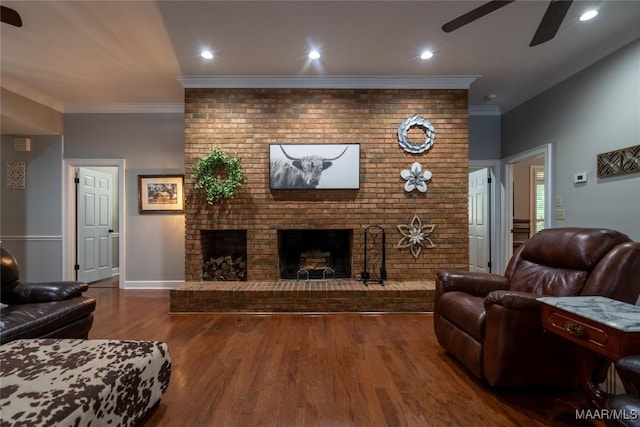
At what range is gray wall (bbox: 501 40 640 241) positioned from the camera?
2.70 m

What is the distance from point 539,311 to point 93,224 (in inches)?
239

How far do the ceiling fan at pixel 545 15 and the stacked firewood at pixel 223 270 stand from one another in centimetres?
337

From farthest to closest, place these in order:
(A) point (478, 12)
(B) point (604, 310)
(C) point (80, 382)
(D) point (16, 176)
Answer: (D) point (16, 176) < (A) point (478, 12) < (B) point (604, 310) < (C) point (80, 382)

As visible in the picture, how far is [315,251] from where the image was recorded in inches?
163

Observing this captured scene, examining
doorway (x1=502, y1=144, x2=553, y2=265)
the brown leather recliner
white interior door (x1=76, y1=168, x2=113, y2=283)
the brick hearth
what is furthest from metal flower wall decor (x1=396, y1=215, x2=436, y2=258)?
white interior door (x1=76, y1=168, x2=113, y2=283)

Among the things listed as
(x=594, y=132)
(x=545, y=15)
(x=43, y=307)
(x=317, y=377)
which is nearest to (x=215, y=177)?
(x=43, y=307)

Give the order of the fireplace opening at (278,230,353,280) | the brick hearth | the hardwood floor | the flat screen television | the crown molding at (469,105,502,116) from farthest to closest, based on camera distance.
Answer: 1. the crown molding at (469,105,502,116)
2. the fireplace opening at (278,230,353,280)
3. the flat screen television
4. the brick hearth
5. the hardwood floor

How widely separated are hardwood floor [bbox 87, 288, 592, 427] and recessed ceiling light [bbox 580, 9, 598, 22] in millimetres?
2942

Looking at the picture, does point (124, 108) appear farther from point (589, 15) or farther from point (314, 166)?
point (589, 15)

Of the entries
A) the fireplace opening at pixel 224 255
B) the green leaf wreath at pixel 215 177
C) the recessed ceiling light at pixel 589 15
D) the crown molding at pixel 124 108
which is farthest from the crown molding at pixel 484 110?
the crown molding at pixel 124 108

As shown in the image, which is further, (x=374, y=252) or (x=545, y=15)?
(x=374, y=252)

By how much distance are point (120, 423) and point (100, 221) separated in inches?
192

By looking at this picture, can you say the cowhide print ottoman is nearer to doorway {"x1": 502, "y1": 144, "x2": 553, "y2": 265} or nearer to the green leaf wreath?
the green leaf wreath

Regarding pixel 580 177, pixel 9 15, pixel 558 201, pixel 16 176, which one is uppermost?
pixel 9 15
